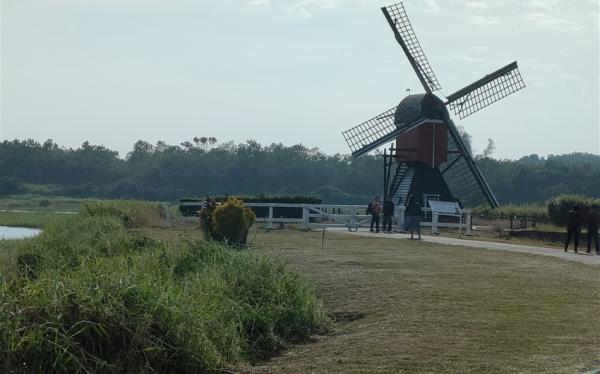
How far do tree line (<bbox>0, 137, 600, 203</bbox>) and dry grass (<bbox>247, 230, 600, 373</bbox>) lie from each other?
73.1 meters

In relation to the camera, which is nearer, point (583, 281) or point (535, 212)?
point (583, 281)

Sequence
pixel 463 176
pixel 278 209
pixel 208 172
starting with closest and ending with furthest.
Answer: pixel 278 209, pixel 463 176, pixel 208 172

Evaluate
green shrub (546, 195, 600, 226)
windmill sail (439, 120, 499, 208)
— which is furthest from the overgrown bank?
windmill sail (439, 120, 499, 208)

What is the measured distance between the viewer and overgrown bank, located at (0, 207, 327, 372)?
9516mm

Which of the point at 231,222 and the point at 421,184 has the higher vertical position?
the point at 421,184

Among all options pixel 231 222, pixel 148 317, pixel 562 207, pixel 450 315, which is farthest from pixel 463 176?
pixel 148 317

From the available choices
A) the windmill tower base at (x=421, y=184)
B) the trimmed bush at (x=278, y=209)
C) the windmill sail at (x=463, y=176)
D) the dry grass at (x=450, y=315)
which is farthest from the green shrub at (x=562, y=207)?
the dry grass at (x=450, y=315)

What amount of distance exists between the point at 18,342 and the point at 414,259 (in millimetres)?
12414

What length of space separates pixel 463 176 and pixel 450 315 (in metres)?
37.5

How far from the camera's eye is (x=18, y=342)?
30.6 ft

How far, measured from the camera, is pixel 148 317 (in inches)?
404

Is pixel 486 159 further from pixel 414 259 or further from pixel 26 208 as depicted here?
pixel 414 259

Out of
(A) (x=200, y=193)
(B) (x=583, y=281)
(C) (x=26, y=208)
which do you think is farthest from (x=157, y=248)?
(A) (x=200, y=193)

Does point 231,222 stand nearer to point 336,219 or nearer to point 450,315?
point 450,315
